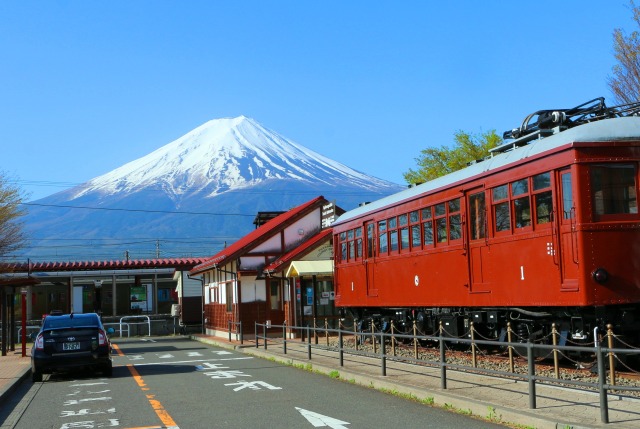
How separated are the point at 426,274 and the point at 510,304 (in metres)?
3.39

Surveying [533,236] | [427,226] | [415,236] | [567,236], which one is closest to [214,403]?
[533,236]

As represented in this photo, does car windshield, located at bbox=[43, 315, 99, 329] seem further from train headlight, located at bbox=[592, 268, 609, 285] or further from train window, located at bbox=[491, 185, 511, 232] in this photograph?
train headlight, located at bbox=[592, 268, 609, 285]

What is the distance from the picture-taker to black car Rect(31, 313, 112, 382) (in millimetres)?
16672

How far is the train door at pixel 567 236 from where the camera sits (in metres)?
12.1

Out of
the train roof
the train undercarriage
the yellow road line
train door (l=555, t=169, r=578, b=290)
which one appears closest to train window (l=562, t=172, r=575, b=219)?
train door (l=555, t=169, r=578, b=290)

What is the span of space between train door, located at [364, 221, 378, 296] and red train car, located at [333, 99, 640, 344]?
1.07m

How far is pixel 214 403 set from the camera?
1189 centimetres

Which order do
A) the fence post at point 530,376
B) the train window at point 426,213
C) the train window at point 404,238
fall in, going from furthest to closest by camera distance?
the train window at point 404,238, the train window at point 426,213, the fence post at point 530,376

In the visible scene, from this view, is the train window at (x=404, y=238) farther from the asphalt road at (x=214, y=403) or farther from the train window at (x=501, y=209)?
the train window at (x=501, y=209)

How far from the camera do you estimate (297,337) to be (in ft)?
98.6

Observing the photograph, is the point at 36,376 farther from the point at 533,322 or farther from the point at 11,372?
the point at 533,322

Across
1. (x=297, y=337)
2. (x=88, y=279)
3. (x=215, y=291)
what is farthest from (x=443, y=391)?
(x=88, y=279)

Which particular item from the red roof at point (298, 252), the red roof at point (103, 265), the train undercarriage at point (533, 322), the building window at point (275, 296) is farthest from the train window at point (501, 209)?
the red roof at point (103, 265)

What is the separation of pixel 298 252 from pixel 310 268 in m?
3.05
